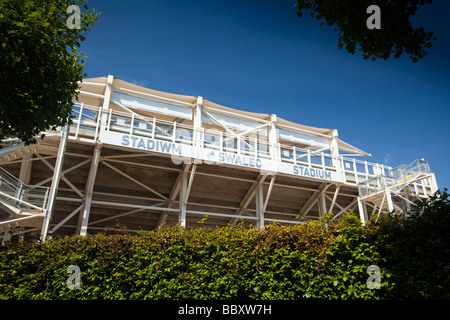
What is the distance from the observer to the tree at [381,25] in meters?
5.95

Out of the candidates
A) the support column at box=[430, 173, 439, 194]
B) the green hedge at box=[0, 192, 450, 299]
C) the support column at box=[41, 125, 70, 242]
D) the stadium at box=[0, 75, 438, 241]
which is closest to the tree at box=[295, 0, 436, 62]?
the green hedge at box=[0, 192, 450, 299]

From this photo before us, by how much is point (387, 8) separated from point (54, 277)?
8.16 metres

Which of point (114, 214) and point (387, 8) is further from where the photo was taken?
point (114, 214)

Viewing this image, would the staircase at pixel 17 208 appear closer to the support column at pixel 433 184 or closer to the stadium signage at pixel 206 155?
the stadium signage at pixel 206 155

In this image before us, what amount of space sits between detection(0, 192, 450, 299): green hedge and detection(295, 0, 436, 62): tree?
10.0 feet

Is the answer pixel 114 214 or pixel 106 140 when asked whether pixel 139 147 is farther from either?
pixel 114 214

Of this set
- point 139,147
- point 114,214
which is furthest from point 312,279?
point 114,214

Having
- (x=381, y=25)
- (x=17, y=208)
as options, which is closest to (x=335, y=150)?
(x=381, y=25)

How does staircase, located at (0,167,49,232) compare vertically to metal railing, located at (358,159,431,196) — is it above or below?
below

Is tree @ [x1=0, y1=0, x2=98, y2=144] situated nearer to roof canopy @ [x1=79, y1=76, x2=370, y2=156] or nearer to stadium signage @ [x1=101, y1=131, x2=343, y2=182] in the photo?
stadium signage @ [x1=101, y1=131, x2=343, y2=182]

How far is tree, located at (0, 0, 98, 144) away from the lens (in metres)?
6.30

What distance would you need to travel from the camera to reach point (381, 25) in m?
6.20

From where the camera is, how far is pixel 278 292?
21.0 feet
